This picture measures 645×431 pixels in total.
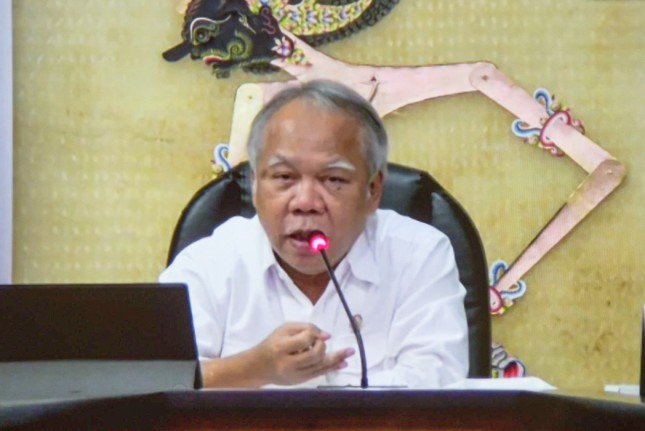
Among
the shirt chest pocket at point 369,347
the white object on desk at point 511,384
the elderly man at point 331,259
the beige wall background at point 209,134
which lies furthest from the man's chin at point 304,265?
the beige wall background at point 209,134

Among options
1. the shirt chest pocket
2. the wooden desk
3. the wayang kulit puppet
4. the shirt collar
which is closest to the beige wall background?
the wayang kulit puppet

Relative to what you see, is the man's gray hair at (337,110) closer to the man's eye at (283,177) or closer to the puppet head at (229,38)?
the man's eye at (283,177)

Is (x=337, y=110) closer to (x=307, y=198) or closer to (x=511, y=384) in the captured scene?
(x=307, y=198)

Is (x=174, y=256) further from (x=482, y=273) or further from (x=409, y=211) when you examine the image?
(x=482, y=273)

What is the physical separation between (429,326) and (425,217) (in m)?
0.18

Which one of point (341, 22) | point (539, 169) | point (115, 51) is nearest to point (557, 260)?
point (539, 169)

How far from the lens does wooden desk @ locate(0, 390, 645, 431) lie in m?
0.87

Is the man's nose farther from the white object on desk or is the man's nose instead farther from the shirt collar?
the white object on desk

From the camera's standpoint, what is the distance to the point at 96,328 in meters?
1.01

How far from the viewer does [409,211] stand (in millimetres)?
1697

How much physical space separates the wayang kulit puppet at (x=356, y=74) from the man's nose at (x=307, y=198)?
0.72 metres

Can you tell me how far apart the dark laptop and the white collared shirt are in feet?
1.99

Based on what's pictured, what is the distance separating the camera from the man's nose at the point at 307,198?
5.40 ft

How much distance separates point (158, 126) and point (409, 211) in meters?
0.89
